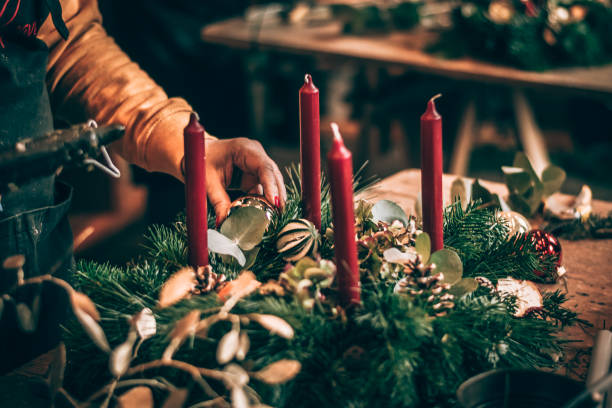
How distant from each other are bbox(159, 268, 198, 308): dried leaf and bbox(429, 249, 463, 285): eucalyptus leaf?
0.24 metres

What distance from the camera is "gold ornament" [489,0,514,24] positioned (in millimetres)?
2277

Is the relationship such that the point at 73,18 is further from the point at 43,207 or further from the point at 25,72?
the point at 43,207

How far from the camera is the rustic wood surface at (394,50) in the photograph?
2.11 meters

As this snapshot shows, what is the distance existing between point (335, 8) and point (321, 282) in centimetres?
250

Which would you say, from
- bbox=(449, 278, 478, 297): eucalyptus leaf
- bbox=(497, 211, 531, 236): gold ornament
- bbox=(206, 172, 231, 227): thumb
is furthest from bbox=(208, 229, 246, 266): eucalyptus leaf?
bbox=(497, 211, 531, 236): gold ornament

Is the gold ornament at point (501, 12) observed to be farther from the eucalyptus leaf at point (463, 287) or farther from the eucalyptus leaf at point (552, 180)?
the eucalyptus leaf at point (463, 287)

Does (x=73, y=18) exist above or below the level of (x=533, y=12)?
above

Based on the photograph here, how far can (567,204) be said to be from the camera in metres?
1.06

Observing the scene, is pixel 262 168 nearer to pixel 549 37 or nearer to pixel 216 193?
pixel 216 193

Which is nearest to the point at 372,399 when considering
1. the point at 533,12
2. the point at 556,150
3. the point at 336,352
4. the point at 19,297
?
the point at 336,352

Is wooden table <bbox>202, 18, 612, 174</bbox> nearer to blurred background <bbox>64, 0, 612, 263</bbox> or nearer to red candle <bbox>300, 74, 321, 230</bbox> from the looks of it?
blurred background <bbox>64, 0, 612, 263</bbox>

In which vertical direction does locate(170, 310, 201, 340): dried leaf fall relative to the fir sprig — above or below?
above

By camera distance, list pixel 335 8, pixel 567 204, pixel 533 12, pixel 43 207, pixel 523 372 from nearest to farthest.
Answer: pixel 523 372, pixel 43 207, pixel 567 204, pixel 533 12, pixel 335 8

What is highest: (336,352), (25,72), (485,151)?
(25,72)
